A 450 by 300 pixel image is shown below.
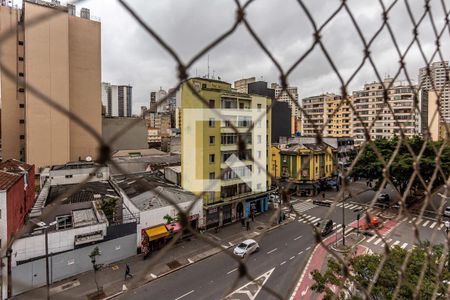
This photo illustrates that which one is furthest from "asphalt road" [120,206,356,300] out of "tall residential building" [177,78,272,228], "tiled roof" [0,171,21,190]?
"tiled roof" [0,171,21,190]

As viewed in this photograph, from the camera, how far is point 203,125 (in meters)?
7.53

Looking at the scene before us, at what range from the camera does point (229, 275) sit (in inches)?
A: 215

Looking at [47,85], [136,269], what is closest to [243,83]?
[47,85]

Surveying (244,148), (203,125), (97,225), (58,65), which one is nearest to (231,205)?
(203,125)

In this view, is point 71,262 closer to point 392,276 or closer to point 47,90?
point 392,276

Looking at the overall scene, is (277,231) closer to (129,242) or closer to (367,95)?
(129,242)

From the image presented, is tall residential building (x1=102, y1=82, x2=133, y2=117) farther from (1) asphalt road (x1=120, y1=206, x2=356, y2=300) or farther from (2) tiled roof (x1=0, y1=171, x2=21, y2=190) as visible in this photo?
(1) asphalt road (x1=120, y1=206, x2=356, y2=300)

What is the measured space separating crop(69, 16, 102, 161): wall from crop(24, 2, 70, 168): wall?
1.81 ft

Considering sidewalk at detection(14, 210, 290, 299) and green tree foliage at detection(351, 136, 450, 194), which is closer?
sidewalk at detection(14, 210, 290, 299)

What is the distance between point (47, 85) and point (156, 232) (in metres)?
8.19

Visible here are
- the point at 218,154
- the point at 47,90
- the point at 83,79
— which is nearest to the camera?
the point at 218,154

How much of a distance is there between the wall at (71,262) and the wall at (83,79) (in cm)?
691

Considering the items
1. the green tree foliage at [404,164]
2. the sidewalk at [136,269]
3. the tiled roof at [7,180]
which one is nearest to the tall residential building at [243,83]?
the green tree foliage at [404,164]

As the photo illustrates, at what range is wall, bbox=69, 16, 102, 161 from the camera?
39.0 ft
